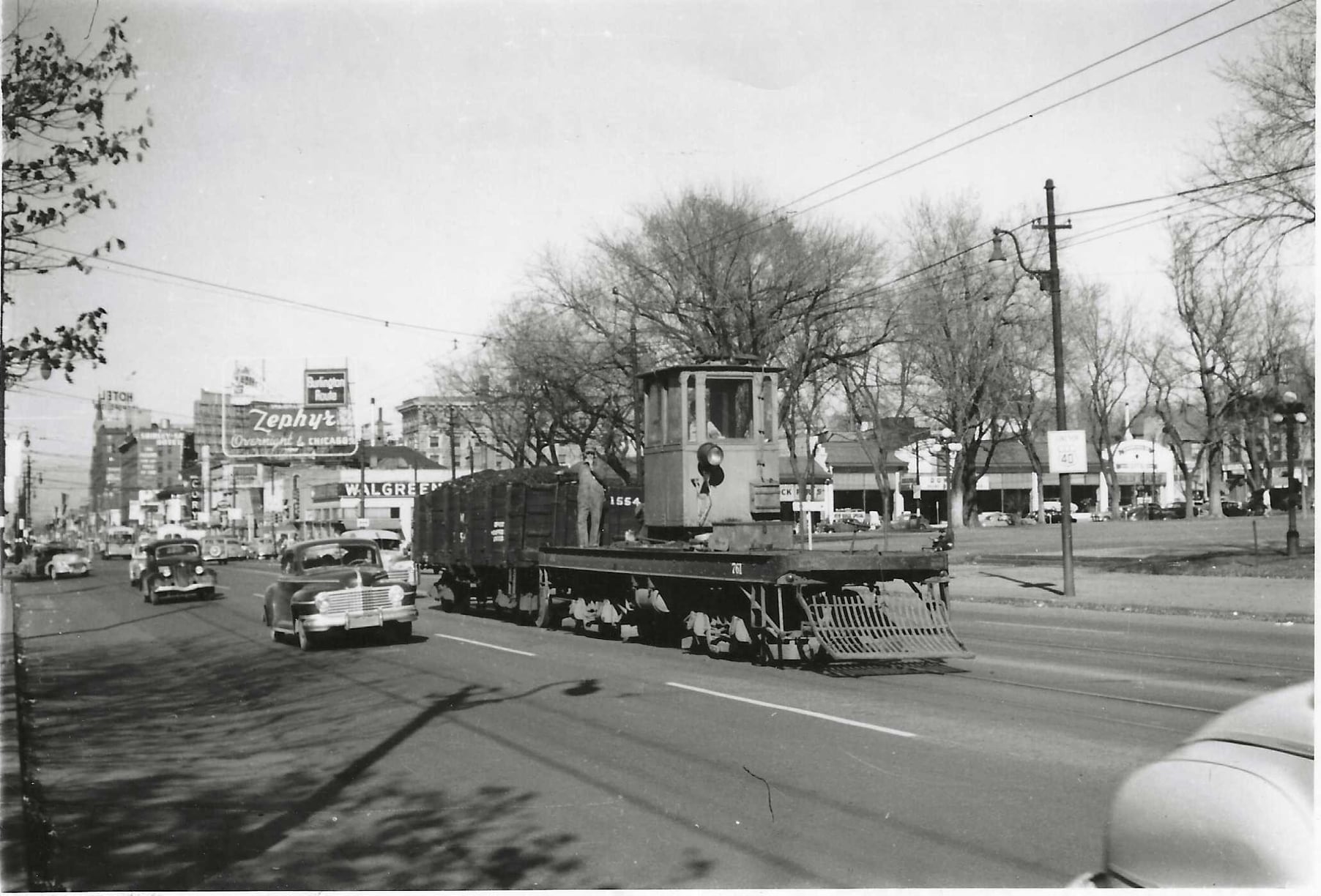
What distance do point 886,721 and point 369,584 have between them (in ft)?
31.0

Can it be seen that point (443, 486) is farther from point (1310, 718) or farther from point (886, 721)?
point (1310, 718)

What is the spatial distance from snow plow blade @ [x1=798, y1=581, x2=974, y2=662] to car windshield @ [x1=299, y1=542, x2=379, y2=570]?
797 centimetres

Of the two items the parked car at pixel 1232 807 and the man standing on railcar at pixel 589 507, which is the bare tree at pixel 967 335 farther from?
the parked car at pixel 1232 807

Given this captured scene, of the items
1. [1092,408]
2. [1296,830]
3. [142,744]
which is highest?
[1092,408]

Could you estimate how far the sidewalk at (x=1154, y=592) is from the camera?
748 inches

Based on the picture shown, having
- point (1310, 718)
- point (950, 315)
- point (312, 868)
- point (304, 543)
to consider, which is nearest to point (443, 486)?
point (304, 543)

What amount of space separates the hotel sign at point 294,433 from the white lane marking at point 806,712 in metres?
68.5

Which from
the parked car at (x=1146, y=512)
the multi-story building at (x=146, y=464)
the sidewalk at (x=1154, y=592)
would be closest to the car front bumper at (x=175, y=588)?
the sidewalk at (x=1154, y=592)

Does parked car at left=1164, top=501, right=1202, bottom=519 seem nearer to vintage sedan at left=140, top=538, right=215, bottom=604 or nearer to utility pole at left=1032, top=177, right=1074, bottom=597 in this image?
Answer: utility pole at left=1032, top=177, right=1074, bottom=597

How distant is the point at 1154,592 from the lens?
2228 centimetres

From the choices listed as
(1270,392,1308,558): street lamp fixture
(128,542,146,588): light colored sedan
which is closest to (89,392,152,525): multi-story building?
(128,542,146,588): light colored sedan

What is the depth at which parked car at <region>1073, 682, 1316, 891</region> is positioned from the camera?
2.32m

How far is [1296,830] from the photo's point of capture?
Answer: 7.53ft

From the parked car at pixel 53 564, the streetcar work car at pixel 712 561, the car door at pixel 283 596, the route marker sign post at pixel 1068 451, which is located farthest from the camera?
the parked car at pixel 53 564
